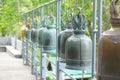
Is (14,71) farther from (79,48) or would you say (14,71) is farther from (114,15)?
(114,15)

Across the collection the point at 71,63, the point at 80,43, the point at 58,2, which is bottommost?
the point at 71,63

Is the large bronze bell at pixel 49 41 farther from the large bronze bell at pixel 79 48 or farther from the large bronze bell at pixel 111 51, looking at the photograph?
the large bronze bell at pixel 111 51

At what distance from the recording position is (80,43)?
2.00 metres

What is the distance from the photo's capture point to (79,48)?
78.7 inches

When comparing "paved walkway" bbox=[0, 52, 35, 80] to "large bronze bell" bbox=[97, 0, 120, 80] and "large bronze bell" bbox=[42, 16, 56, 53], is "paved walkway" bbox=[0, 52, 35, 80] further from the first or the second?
"large bronze bell" bbox=[97, 0, 120, 80]

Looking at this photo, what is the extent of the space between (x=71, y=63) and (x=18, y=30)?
420 inches

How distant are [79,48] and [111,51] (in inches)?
31.9

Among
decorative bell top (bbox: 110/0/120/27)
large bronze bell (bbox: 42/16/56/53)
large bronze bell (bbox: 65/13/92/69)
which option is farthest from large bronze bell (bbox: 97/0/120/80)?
large bronze bell (bbox: 42/16/56/53)

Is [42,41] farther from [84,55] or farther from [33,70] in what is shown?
[33,70]

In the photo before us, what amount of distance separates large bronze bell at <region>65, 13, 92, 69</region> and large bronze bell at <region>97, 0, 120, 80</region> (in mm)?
747

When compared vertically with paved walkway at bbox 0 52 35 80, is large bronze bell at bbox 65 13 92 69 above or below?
above

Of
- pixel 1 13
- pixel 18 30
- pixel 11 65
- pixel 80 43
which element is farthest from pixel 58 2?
pixel 1 13

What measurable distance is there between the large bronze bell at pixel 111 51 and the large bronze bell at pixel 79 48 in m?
0.75

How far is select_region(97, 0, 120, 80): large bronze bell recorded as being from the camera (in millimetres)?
1182
